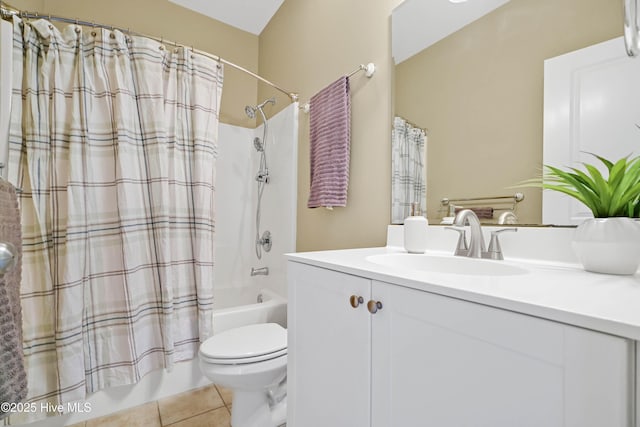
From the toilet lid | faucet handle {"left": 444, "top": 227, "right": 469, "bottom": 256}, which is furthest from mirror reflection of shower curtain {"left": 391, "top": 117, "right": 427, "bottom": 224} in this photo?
the toilet lid

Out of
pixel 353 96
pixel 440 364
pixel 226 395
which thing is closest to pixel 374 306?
pixel 440 364

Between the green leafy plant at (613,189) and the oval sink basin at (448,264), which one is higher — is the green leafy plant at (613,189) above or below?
above

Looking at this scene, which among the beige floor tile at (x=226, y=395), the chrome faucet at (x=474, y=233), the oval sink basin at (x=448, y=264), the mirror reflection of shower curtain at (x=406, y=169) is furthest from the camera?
the beige floor tile at (x=226, y=395)

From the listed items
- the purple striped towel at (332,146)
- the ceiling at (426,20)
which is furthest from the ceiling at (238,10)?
the ceiling at (426,20)

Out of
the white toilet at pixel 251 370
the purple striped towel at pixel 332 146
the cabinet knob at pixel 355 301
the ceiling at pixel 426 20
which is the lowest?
the white toilet at pixel 251 370

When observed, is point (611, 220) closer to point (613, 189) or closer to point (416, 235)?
point (613, 189)

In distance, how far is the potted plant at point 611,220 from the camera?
0.60 metres

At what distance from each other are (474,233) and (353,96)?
89cm

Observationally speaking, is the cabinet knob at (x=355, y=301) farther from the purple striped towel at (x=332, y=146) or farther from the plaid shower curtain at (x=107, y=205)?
the plaid shower curtain at (x=107, y=205)

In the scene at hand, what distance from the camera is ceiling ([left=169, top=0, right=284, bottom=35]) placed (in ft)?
Answer: 6.82

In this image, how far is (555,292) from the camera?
0.45 m

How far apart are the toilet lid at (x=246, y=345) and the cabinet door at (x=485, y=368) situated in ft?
2.04

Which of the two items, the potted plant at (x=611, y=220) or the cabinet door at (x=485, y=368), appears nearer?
the cabinet door at (x=485, y=368)

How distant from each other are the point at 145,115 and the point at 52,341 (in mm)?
1158
